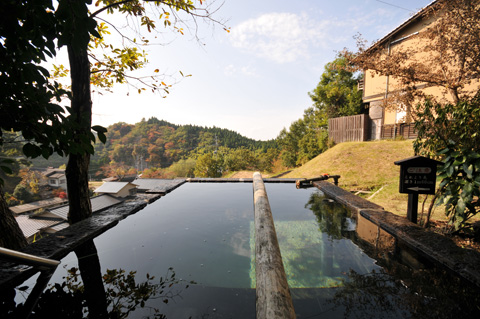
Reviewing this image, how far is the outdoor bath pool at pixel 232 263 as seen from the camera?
5.35 feet

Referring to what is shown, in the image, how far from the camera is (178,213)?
3.91 metres

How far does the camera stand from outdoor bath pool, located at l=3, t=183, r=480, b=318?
1631mm

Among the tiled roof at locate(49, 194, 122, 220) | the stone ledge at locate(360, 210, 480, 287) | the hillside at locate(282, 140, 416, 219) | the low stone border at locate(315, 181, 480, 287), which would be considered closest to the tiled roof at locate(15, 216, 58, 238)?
the tiled roof at locate(49, 194, 122, 220)

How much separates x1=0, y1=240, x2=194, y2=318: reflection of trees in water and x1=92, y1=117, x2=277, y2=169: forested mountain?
51953 mm

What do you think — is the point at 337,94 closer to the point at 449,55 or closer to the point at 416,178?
the point at 449,55

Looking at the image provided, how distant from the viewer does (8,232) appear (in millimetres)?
2221

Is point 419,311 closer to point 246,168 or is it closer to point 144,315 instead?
point 144,315

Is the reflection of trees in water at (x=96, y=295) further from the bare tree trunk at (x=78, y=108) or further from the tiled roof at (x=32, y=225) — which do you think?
the tiled roof at (x=32, y=225)

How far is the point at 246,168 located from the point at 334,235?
26.7 m

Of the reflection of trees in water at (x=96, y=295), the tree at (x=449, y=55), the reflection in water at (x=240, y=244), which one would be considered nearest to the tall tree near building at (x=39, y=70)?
the reflection of trees in water at (x=96, y=295)

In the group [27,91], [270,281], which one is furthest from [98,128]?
[270,281]

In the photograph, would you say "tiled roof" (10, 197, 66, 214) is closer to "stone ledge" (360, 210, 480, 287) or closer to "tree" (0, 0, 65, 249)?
"tree" (0, 0, 65, 249)

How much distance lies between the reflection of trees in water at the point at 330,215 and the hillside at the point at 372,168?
8.61 ft

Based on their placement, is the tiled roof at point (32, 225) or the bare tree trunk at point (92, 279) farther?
the tiled roof at point (32, 225)
